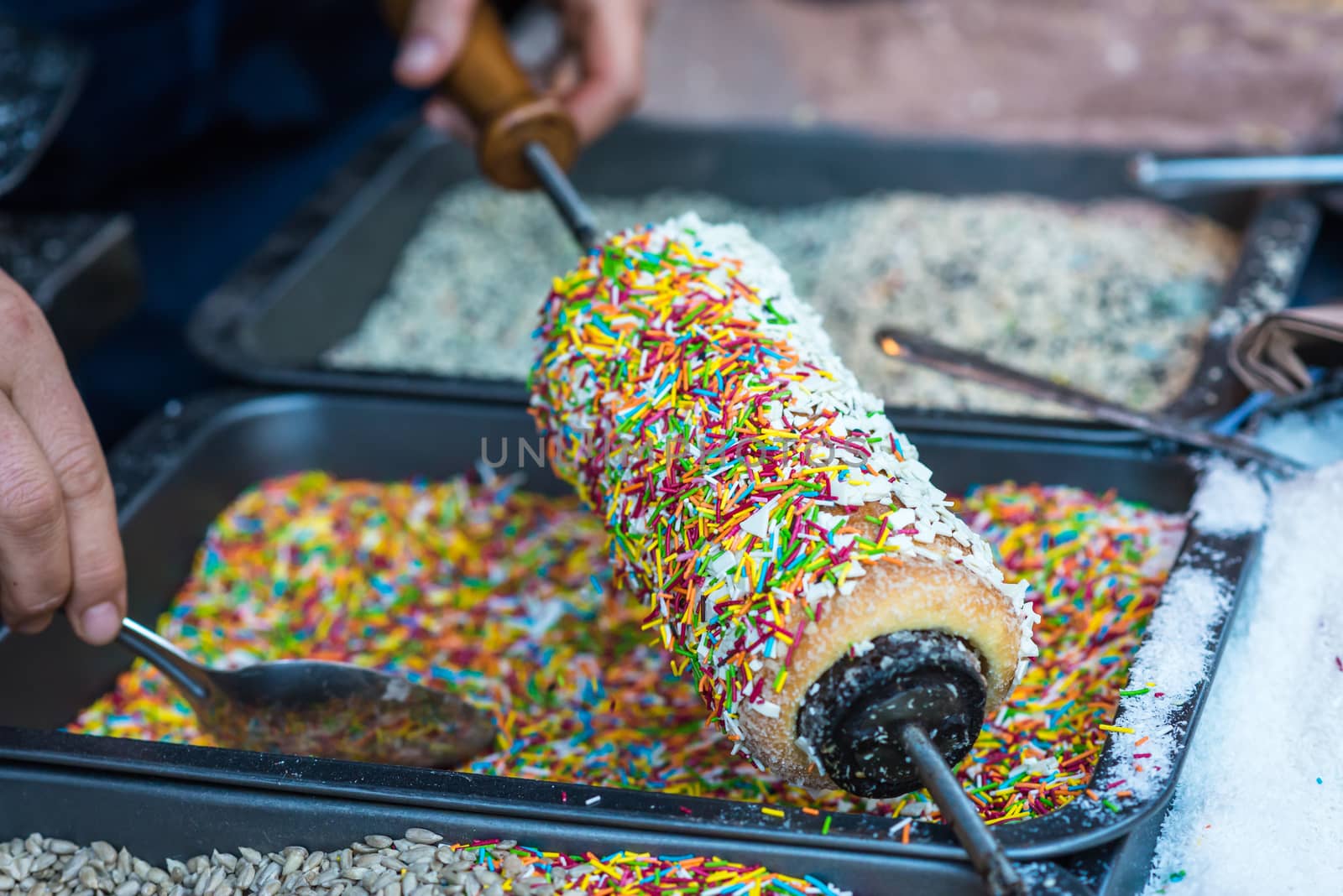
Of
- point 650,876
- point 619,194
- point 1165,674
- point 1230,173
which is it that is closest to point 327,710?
point 650,876

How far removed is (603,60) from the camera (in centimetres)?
195

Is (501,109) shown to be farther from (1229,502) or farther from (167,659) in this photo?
(1229,502)

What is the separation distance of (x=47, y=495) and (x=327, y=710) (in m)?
0.35

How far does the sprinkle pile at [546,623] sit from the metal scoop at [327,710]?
0.06 m

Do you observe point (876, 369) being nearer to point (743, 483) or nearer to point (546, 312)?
point (546, 312)

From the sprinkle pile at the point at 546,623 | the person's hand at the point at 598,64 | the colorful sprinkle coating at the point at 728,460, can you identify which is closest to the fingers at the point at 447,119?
the person's hand at the point at 598,64

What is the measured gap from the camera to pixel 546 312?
1284 millimetres

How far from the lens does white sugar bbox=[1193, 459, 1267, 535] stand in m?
1.25

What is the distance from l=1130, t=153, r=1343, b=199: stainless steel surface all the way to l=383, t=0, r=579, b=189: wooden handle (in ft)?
3.38

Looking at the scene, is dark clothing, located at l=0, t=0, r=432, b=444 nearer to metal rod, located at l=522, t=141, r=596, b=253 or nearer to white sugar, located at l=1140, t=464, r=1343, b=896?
metal rod, located at l=522, t=141, r=596, b=253

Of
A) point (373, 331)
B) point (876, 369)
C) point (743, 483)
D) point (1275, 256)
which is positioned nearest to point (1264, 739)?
point (743, 483)

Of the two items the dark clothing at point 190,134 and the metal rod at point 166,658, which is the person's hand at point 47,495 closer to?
the metal rod at point 166,658

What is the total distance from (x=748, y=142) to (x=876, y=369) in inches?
27.7

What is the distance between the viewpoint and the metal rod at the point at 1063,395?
1353 millimetres
